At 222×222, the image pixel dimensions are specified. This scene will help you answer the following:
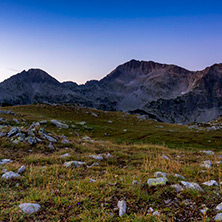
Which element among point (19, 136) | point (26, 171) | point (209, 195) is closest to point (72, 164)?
point (26, 171)

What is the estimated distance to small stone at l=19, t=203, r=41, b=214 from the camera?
181 inches

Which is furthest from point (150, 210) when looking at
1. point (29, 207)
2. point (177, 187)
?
point (29, 207)

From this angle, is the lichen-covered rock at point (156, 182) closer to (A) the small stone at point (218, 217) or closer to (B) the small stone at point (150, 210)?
(B) the small stone at point (150, 210)

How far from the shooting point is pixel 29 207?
470 centimetres

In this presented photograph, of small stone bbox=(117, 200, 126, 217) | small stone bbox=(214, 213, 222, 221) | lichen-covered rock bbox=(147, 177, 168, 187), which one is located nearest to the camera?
small stone bbox=(214, 213, 222, 221)

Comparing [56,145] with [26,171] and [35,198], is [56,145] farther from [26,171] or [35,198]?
[35,198]

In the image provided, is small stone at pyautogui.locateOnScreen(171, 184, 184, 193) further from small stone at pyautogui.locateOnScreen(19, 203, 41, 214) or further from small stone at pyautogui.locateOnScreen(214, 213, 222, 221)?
small stone at pyautogui.locateOnScreen(19, 203, 41, 214)

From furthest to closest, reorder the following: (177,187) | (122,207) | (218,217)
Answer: (177,187)
(122,207)
(218,217)

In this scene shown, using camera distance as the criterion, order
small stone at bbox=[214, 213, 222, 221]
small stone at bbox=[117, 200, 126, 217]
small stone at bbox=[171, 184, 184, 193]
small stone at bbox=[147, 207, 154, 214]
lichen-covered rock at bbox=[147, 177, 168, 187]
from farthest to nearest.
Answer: lichen-covered rock at bbox=[147, 177, 168, 187] < small stone at bbox=[171, 184, 184, 193] < small stone at bbox=[147, 207, 154, 214] < small stone at bbox=[117, 200, 126, 217] < small stone at bbox=[214, 213, 222, 221]

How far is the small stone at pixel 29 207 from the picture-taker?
459 centimetres

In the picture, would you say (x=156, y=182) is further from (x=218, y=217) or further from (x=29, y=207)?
(x=29, y=207)

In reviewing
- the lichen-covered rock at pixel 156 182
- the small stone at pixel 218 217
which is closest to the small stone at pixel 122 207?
the lichen-covered rock at pixel 156 182

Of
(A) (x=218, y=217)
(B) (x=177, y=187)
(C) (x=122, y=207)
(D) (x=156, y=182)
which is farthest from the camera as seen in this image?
(D) (x=156, y=182)

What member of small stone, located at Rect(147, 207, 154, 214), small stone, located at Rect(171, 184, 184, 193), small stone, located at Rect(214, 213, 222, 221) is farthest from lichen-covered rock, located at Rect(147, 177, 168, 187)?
small stone, located at Rect(214, 213, 222, 221)
